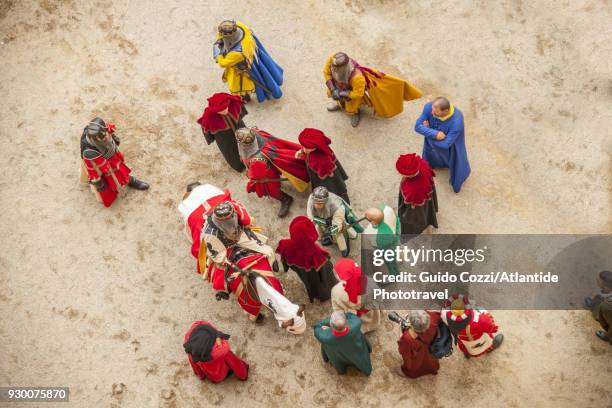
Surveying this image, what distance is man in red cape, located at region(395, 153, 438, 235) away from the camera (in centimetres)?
706

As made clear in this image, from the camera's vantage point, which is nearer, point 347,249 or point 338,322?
point 338,322

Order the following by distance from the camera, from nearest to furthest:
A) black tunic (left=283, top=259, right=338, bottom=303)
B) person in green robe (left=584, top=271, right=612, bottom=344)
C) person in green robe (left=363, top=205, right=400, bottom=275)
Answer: person in green robe (left=584, top=271, right=612, bottom=344) < person in green robe (left=363, top=205, right=400, bottom=275) < black tunic (left=283, top=259, right=338, bottom=303)

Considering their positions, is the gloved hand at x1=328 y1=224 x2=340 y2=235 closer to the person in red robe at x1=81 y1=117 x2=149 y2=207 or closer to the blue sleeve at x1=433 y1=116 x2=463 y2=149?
the blue sleeve at x1=433 y1=116 x2=463 y2=149

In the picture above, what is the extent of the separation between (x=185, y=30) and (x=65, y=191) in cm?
336

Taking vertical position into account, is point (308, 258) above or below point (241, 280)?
above

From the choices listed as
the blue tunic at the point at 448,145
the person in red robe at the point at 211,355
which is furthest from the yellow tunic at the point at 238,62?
the person in red robe at the point at 211,355

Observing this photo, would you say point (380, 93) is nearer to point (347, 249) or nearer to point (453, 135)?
point (453, 135)

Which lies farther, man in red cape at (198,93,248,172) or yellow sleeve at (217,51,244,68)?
yellow sleeve at (217,51,244,68)

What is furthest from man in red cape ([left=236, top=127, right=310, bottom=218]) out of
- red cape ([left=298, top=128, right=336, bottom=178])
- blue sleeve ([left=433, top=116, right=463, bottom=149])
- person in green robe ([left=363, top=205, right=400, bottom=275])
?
blue sleeve ([left=433, top=116, right=463, bottom=149])

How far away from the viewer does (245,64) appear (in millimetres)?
8773

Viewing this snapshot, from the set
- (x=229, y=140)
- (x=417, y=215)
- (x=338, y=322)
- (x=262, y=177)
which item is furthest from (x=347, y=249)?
(x=229, y=140)

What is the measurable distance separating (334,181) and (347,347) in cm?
224

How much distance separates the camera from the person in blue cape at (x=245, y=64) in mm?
8633

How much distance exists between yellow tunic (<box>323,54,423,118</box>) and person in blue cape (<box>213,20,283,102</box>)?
1.02 m
